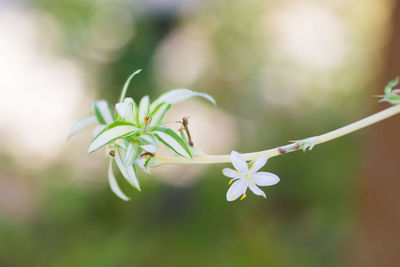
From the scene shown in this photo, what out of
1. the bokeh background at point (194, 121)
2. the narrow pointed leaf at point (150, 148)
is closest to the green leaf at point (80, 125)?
the narrow pointed leaf at point (150, 148)

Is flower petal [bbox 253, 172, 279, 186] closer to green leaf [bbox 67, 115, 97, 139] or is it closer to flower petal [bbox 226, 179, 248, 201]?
flower petal [bbox 226, 179, 248, 201]

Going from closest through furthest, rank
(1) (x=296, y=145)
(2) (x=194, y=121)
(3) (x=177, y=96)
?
(1) (x=296, y=145) < (3) (x=177, y=96) < (2) (x=194, y=121)

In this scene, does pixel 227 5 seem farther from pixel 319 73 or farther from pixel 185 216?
pixel 185 216

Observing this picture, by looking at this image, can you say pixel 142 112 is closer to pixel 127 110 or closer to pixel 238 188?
pixel 127 110

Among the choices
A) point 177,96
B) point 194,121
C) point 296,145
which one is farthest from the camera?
point 194,121

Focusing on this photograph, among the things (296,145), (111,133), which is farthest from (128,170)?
(296,145)
